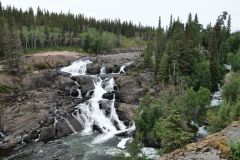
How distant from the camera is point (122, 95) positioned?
289 ft

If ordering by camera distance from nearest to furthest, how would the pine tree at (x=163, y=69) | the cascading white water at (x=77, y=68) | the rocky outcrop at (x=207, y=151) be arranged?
the rocky outcrop at (x=207, y=151), the pine tree at (x=163, y=69), the cascading white water at (x=77, y=68)

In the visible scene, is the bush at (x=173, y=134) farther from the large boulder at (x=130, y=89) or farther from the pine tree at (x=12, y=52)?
the pine tree at (x=12, y=52)

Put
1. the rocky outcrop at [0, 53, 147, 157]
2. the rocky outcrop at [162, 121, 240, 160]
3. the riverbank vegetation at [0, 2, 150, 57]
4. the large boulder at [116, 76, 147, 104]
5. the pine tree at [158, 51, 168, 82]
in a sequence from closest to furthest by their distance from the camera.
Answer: the rocky outcrop at [162, 121, 240, 160], the rocky outcrop at [0, 53, 147, 157], the large boulder at [116, 76, 147, 104], the pine tree at [158, 51, 168, 82], the riverbank vegetation at [0, 2, 150, 57]

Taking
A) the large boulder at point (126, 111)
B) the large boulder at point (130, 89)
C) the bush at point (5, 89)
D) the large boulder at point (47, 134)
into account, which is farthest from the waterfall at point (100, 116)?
the bush at point (5, 89)

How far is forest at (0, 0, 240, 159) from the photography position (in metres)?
61.6

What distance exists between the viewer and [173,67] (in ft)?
302

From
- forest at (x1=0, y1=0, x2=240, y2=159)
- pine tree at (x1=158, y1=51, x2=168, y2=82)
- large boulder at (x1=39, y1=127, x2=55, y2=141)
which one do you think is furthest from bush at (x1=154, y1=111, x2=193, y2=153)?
pine tree at (x1=158, y1=51, x2=168, y2=82)

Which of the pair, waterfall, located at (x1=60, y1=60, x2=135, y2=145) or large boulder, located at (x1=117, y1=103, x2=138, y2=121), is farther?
large boulder, located at (x1=117, y1=103, x2=138, y2=121)

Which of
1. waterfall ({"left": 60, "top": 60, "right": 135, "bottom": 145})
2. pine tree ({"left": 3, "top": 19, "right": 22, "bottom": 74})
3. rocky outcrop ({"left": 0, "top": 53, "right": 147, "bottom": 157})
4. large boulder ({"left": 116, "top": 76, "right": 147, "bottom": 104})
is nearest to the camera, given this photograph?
rocky outcrop ({"left": 0, "top": 53, "right": 147, "bottom": 157})

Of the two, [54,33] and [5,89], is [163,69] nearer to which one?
[5,89]

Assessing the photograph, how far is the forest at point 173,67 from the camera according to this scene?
61.6 m

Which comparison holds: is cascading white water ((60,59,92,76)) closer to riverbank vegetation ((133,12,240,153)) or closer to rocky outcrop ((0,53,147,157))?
rocky outcrop ((0,53,147,157))

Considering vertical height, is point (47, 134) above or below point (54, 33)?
below

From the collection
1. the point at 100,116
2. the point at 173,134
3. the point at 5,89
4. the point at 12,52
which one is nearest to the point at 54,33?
the point at 12,52
